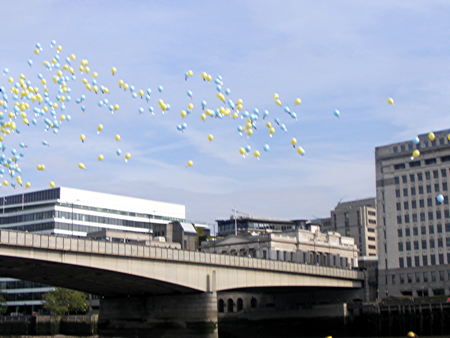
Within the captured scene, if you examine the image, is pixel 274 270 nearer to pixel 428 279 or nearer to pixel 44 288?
pixel 428 279

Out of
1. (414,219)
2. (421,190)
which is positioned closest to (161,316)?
(414,219)

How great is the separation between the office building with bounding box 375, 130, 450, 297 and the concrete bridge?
2728cm

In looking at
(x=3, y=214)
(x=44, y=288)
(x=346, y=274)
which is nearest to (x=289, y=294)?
(x=346, y=274)

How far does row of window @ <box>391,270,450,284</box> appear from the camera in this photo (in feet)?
414

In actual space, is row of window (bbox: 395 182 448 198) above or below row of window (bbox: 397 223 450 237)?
above

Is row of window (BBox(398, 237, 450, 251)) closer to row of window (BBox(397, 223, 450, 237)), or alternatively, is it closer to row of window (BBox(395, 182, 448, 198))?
row of window (BBox(397, 223, 450, 237))

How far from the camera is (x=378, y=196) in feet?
455

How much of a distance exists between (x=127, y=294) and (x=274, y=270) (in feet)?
66.4

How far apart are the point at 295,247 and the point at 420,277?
86.4 feet

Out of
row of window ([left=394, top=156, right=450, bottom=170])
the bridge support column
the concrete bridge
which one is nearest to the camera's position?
the concrete bridge

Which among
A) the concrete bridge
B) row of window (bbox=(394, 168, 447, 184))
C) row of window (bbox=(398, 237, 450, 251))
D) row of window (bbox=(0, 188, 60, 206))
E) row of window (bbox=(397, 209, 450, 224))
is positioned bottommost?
the concrete bridge

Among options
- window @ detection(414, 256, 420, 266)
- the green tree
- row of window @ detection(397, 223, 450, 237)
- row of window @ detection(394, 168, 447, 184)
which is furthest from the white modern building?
window @ detection(414, 256, 420, 266)

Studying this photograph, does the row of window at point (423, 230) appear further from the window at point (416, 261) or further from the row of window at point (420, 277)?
the row of window at point (420, 277)

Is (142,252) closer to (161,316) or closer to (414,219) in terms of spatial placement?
(161,316)
